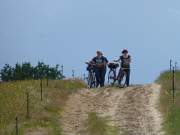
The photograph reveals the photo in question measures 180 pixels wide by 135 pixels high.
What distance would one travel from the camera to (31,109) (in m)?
26.7

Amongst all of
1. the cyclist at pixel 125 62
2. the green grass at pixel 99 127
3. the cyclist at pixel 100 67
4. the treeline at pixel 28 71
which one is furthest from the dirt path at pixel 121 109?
the treeline at pixel 28 71

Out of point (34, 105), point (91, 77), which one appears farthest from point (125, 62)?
point (34, 105)

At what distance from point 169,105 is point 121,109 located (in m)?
1.73

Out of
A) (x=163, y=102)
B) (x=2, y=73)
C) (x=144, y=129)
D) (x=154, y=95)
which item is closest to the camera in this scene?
(x=144, y=129)

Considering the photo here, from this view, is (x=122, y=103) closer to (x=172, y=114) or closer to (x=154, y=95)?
(x=154, y=95)

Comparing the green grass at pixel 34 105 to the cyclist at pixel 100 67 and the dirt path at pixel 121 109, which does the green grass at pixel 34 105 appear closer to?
the dirt path at pixel 121 109

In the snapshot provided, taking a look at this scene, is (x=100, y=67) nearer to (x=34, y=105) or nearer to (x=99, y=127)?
(x=34, y=105)

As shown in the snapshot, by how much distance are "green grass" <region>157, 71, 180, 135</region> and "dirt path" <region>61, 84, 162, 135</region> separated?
27 cm

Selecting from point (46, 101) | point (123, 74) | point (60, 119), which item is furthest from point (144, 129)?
point (123, 74)

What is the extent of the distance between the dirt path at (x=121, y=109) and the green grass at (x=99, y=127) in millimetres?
227

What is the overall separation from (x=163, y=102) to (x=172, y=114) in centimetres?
232

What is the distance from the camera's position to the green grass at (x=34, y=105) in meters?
24.7

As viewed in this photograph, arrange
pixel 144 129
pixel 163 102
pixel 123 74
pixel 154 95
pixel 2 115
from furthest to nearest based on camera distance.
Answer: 1. pixel 123 74
2. pixel 154 95
3. pixel 163 102
4. pixel 2 115
5. pixel 144 129

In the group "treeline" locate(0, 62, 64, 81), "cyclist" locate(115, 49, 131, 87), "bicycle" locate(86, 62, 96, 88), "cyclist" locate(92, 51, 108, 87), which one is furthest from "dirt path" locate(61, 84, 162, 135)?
"treeline" locate(0, 62, 64, 81)
